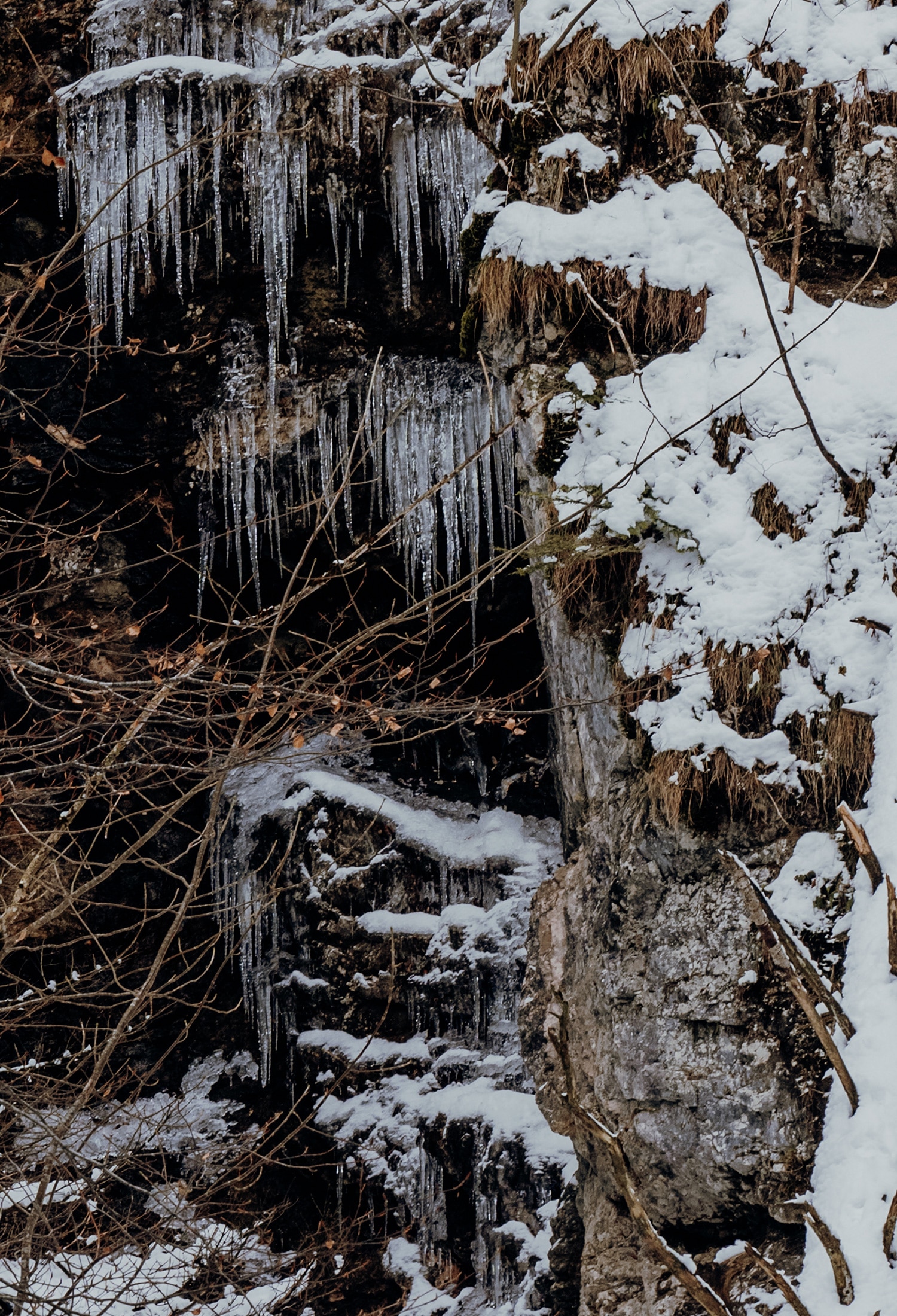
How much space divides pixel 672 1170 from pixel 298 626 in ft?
18.8

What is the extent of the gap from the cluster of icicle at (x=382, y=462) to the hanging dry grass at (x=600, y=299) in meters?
2.42

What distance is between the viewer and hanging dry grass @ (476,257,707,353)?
404cm

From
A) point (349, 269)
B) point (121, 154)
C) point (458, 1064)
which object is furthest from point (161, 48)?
point (458, 1064)

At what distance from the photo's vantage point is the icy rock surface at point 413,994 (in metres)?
6.50

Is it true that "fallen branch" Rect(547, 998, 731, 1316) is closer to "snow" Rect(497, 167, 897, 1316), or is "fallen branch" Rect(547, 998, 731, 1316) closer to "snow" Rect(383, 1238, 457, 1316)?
"snow" Rect(497, 167, 897, 1316)

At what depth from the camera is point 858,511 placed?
3547 millimetres

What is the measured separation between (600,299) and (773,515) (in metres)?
1.16

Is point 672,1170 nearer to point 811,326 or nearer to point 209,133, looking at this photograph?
point 811,326

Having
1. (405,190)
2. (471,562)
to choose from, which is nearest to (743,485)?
(471,562)

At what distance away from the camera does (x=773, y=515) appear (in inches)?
143

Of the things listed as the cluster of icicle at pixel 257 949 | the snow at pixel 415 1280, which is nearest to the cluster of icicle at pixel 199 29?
the cluster of icicle at pixel 257 949

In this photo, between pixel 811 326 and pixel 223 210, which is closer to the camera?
pixel 811 326

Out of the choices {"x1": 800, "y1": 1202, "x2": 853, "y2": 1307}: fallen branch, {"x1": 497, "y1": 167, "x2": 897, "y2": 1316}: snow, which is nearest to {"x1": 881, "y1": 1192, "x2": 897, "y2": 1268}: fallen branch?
{"x1": 800, "y1": 1202, "x2": 853, "y2": 1307}: fallen branch

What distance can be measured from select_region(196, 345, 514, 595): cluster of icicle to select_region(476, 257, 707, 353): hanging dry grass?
2417mm
